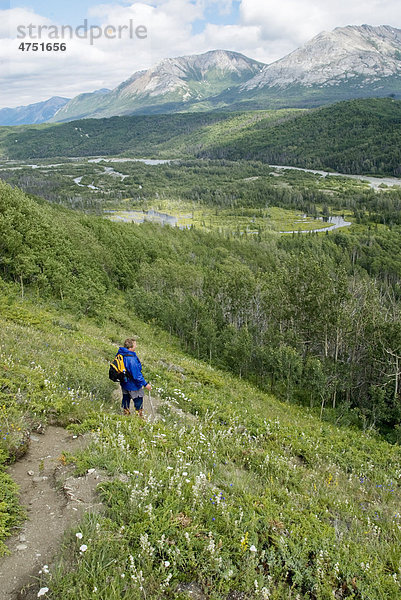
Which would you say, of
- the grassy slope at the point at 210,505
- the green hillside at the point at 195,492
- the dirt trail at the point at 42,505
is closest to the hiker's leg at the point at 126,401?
the green hillside at the point at 195,492

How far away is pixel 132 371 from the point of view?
10.8m

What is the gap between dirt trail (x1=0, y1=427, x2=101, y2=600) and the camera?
497 centimetres

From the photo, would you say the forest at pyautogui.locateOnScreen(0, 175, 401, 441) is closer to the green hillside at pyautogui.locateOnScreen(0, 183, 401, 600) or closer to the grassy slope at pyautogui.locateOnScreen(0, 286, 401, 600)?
the green hillside at pyautogui.locateOnScreen(0, 183, 401, 600)

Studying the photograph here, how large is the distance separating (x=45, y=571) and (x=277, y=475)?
19.6 feet

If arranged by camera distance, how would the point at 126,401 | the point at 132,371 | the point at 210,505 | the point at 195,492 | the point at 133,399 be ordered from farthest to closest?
the point at 126,401
the point at 133,399
the point at 132,371
the point at 210,505
the point at 195,492

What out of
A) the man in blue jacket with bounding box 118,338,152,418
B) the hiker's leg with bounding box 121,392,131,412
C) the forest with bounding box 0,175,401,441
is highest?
the man in blue jacket with bounding box 118,338,152,418

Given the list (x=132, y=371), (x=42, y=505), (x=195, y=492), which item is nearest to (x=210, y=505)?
(x=195, y=492)

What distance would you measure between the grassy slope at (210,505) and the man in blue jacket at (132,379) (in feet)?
3.33

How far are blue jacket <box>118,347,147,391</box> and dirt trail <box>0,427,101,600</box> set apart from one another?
249 centimetres

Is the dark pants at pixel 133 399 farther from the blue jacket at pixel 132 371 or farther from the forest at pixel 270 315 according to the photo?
the forest at pixel 270 315

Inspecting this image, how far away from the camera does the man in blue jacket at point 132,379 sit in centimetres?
1080

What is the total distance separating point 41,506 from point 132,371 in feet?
15.8

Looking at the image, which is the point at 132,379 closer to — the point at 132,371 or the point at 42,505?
the point at 132,371

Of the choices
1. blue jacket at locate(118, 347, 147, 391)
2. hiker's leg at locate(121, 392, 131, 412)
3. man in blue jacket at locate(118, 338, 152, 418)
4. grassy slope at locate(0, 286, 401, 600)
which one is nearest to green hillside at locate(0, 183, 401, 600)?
grassy slope at locate(0, 286, 401, 600)
